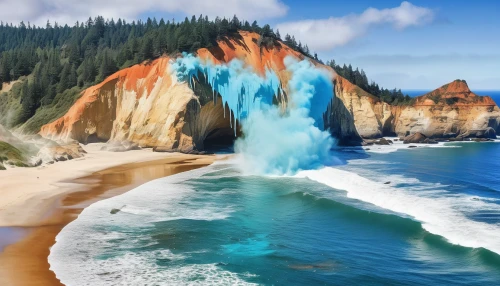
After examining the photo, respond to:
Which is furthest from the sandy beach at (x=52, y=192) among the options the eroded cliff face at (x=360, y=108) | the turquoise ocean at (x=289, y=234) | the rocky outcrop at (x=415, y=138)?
the rocky outcrop at (x=415, y=138)

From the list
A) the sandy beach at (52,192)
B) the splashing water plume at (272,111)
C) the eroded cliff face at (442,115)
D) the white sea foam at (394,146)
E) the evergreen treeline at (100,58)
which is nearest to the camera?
the sandy beach at (52,192)

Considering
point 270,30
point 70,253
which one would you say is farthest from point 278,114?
point 70,253

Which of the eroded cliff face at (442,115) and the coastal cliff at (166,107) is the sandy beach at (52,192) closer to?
the coastal cliff at (166,107)

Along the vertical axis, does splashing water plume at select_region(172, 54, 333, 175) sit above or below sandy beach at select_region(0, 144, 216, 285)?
above

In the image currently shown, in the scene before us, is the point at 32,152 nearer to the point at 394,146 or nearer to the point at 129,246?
the point at 129,246

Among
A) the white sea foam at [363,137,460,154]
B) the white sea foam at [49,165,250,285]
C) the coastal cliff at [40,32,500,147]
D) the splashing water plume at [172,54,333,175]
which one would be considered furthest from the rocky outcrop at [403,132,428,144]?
the white sea foam at [49,165,250,285]

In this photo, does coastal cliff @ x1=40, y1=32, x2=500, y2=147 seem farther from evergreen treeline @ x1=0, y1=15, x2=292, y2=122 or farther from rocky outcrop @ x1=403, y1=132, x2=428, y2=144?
rocky outcrop @ x1=403, y1=132, x2=428, y2=144
